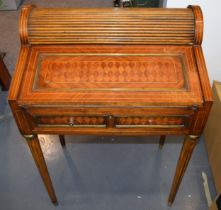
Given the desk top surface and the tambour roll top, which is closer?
the desk top surface

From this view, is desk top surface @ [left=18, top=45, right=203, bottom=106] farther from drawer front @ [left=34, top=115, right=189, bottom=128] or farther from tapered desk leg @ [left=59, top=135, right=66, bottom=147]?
tapered desk leg @ [left=59, top=135, right=66, bottom=147]

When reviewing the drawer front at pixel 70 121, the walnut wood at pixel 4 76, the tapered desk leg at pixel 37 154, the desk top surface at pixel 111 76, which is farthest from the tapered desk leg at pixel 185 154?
the walnut wood at pixel 4 76

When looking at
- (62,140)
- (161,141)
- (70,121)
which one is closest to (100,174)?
(62,140)

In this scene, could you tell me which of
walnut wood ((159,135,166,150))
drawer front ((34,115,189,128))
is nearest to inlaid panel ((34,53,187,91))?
drawer front ((34,115,189,128))

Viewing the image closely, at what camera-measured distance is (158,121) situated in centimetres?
A: 109

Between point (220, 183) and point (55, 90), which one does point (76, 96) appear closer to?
point (55, 90)

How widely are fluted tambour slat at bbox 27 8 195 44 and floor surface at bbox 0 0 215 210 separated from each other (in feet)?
2.78

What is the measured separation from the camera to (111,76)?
1077 mm

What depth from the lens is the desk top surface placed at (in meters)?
1.00

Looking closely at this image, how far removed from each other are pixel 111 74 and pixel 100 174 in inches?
32.2

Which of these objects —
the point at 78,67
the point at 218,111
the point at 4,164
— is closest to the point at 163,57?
the point at 78,67

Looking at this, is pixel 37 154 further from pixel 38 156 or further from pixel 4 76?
pixel 4 76

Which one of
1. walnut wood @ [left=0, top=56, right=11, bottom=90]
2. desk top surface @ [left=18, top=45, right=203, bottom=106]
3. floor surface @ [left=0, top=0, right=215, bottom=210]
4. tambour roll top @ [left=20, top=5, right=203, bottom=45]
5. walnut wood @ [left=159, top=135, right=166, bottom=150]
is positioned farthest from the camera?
walnut wood @ [left=0, top=56, right=11, bottom=90]

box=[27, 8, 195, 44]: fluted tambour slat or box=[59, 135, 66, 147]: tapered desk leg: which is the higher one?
box=[27, 8, 195, 44]: fluted tambour slat
